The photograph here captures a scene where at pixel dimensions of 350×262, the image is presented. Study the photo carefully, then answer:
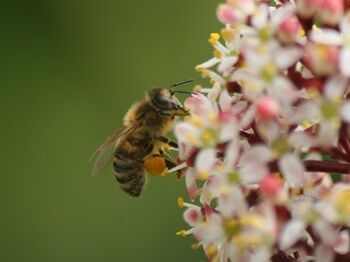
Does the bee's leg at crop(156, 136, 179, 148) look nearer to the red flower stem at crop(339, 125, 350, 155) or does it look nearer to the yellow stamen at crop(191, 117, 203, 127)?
the yellow stamen at crop(191, 117, 203, 127)

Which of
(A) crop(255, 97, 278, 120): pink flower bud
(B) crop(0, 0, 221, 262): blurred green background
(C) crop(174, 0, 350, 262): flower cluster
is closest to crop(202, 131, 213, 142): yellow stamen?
(C) crop(174, 0, 350, 262): flower cluster

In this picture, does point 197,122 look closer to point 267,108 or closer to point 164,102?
point 267,108

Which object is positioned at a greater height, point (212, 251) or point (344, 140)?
point (344, 140)

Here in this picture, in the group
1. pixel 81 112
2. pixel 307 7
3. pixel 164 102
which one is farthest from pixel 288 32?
pixel 81 112

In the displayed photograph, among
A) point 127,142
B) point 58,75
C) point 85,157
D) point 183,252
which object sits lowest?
point 183,252

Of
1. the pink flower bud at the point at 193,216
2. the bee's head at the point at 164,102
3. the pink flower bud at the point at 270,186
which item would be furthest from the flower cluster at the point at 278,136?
A: the bee's head at the point at 164,102

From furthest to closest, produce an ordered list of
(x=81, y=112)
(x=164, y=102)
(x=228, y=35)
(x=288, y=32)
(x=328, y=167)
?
(x=81, y=112)
(x=164, y=102)
(x=228, y=35)
(x=328, y=167)
(x=288, y=32)

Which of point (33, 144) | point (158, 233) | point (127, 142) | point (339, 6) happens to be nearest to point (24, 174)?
point (33, 144)

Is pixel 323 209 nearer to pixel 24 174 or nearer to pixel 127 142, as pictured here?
pixel 127 142
